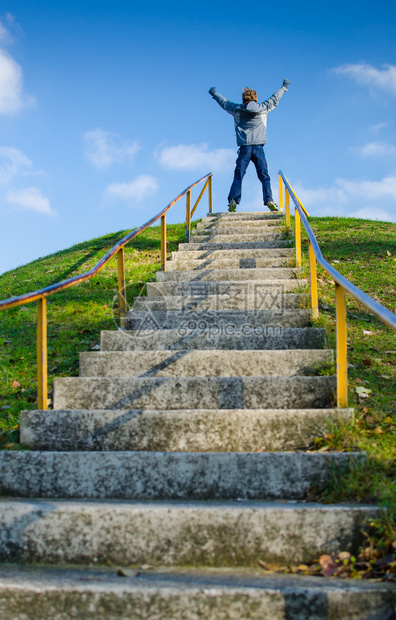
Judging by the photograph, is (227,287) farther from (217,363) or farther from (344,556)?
(344,556)

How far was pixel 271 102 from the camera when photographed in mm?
9781

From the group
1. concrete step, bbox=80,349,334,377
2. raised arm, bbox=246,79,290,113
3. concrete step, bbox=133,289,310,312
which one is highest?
raised arm, bbox=246,79,290,113

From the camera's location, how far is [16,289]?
27.7 feet

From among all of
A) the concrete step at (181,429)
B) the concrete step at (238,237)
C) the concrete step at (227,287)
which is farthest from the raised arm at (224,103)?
the concrete step at (181,429)

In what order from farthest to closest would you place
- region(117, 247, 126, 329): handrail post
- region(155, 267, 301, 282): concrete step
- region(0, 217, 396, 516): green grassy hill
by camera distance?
region(155, 267, 301, 282): concrete step, region(117, 247, 126, 329): handrail post, region(0, 217, 396, 516): green grassy hill

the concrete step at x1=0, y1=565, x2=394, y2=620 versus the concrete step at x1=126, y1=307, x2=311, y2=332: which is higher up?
the concrete step at x1=126, y1=307, x2=311, y2=332

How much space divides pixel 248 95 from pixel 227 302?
6.08 metres

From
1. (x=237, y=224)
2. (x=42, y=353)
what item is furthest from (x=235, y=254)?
(x=42, y=353)

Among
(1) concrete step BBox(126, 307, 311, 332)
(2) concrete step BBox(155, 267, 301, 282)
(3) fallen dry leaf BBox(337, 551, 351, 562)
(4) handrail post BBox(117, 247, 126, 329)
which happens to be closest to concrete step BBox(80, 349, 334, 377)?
(1) concrete step BBox(126, 307, 311, 332)

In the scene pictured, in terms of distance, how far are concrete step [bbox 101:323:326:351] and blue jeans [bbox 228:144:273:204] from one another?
5.98 metres

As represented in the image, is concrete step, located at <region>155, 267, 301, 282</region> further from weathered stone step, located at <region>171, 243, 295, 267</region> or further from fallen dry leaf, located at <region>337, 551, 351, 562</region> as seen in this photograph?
fallen dry leaf, located at <region>337, 551, 351, 562</region>

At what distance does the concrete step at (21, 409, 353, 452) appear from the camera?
3.16m

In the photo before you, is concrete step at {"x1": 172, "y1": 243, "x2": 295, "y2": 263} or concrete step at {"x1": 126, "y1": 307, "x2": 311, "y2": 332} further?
concrete step at {"x1": 172, "y1": 243, "x2": 295, "y2": 263}

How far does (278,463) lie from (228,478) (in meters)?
0.30
